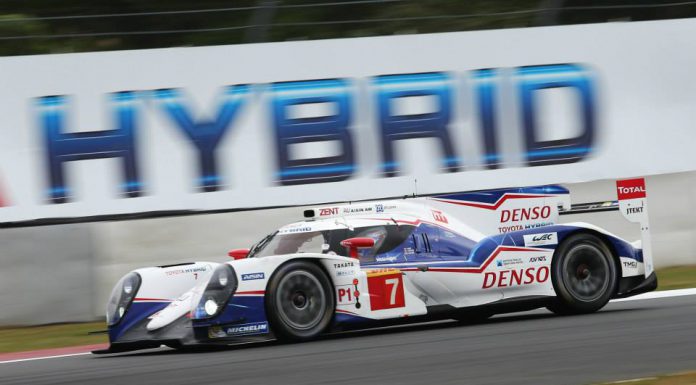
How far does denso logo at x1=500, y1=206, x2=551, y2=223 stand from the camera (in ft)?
28.7

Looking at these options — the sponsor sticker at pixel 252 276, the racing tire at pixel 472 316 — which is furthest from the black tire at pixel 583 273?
the sponsor sticker at pixel 252 276

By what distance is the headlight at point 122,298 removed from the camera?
7848 millimetres

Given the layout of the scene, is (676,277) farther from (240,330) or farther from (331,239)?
(240,330)

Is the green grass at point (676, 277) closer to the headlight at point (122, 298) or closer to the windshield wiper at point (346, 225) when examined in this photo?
the windshield wiper at point (346, 225)

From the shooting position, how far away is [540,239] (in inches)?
332

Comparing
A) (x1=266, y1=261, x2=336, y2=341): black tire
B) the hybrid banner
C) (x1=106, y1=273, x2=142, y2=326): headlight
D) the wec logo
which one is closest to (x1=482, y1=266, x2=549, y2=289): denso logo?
Result: the wec logo

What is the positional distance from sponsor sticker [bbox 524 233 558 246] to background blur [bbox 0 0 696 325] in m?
2.89

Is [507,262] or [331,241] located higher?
[331,241]

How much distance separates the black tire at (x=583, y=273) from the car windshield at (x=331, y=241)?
1266 millimetres

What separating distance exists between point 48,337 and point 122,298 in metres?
1.95

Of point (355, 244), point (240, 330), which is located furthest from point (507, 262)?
point (240, 330)

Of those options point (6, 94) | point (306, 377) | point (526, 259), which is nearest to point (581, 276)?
point (526, 259)

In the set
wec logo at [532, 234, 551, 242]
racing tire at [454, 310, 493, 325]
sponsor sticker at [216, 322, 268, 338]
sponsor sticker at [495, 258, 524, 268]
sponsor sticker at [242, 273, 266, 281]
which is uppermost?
wec logo at [532, 234, 551, 242]

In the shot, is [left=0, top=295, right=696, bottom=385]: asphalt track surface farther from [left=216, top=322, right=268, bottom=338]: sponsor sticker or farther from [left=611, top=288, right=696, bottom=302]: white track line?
[left=611, top=288, right=696, bottom=302]: white track line
